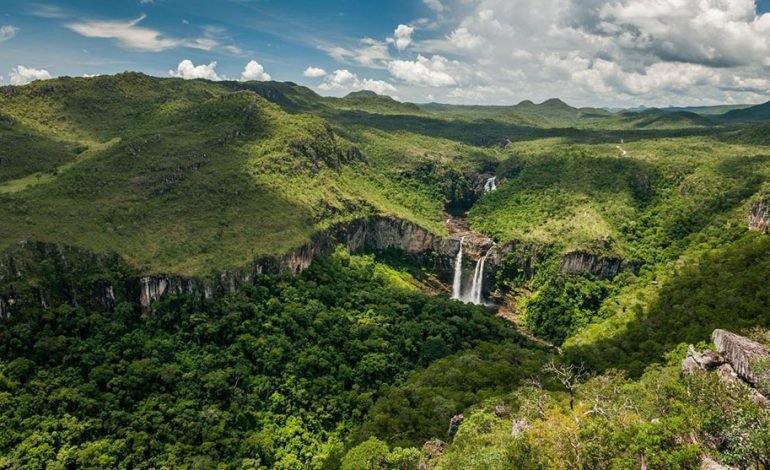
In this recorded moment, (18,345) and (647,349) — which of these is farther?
(647,349)

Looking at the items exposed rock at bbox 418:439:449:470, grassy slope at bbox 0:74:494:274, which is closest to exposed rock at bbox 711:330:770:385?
exposed rock at bbox 418:439:449:470

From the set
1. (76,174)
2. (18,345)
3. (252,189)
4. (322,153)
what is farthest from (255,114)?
(18,345)

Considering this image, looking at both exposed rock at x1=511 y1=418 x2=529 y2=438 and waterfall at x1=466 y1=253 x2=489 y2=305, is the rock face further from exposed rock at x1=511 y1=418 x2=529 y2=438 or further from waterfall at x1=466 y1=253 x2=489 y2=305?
A: exposed rock at x1=511 y1=418 x2=529 y2=438

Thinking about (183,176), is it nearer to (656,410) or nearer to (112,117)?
(112,117)

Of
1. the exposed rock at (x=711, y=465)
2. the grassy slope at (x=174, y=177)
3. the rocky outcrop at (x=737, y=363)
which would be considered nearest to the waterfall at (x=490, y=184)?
the grassy slope at (x=174, y=177)

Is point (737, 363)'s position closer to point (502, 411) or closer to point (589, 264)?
point (502, 411)
